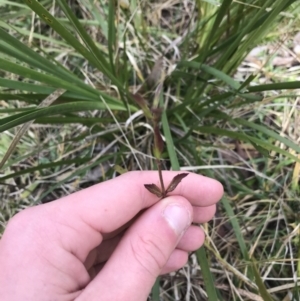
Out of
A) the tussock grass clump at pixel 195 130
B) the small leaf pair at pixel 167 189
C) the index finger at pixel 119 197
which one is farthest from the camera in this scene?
the tussock grass clump at pixel 195 130

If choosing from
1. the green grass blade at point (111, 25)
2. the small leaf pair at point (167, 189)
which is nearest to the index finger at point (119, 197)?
the small leaf pair at point (167, 189)

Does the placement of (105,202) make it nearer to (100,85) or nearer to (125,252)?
(125,252)

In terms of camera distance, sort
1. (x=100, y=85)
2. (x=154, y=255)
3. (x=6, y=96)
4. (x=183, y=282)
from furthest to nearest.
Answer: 1. (x=100, y=85)
2. (x=183, y=282)
3. (x=6, y=96)
4. (x=154, y=255)

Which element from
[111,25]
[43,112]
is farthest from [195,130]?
[43,112]

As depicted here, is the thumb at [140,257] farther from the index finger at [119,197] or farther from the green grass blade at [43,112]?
the green grass blade at [43,112]

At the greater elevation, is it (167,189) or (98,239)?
(167,189)

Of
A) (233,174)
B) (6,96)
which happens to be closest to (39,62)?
(6,96)

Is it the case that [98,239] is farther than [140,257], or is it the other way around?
[98,239]

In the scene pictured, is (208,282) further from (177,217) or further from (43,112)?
(43,112)
